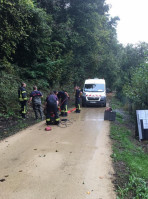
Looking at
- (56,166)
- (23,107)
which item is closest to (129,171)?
(56,166)

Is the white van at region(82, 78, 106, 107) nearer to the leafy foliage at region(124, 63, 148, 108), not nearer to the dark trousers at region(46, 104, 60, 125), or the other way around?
the leafy foliage at region(124, 63, 148, 108)

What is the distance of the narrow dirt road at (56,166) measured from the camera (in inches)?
145

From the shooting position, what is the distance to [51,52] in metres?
17.4

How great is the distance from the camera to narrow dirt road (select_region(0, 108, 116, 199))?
369cm

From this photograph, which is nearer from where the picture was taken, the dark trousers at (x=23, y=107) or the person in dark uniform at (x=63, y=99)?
the dark trousers at (x=23, y=107)

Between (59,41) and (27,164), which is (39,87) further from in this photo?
(27,164)

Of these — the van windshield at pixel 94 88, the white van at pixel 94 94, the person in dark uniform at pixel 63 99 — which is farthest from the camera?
A: the van windshield at pixel 94 88

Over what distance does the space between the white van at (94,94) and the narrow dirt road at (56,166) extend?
8.41 metres

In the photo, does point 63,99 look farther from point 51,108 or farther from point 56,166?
point 56,166

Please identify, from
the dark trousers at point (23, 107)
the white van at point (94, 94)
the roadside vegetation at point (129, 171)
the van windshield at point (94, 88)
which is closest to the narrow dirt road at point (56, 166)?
the roadside vegetation at point (129, 171)

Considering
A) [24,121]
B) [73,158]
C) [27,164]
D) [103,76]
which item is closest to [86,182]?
[73,158]

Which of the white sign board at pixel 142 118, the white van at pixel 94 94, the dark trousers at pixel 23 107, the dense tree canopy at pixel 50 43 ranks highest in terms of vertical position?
the dense tree canopy at pixel 50 43

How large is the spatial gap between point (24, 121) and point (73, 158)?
5.15 meters

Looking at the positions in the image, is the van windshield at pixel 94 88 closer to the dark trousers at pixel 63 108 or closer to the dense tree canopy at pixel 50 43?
the dense tree canopy at pixel 50 43
